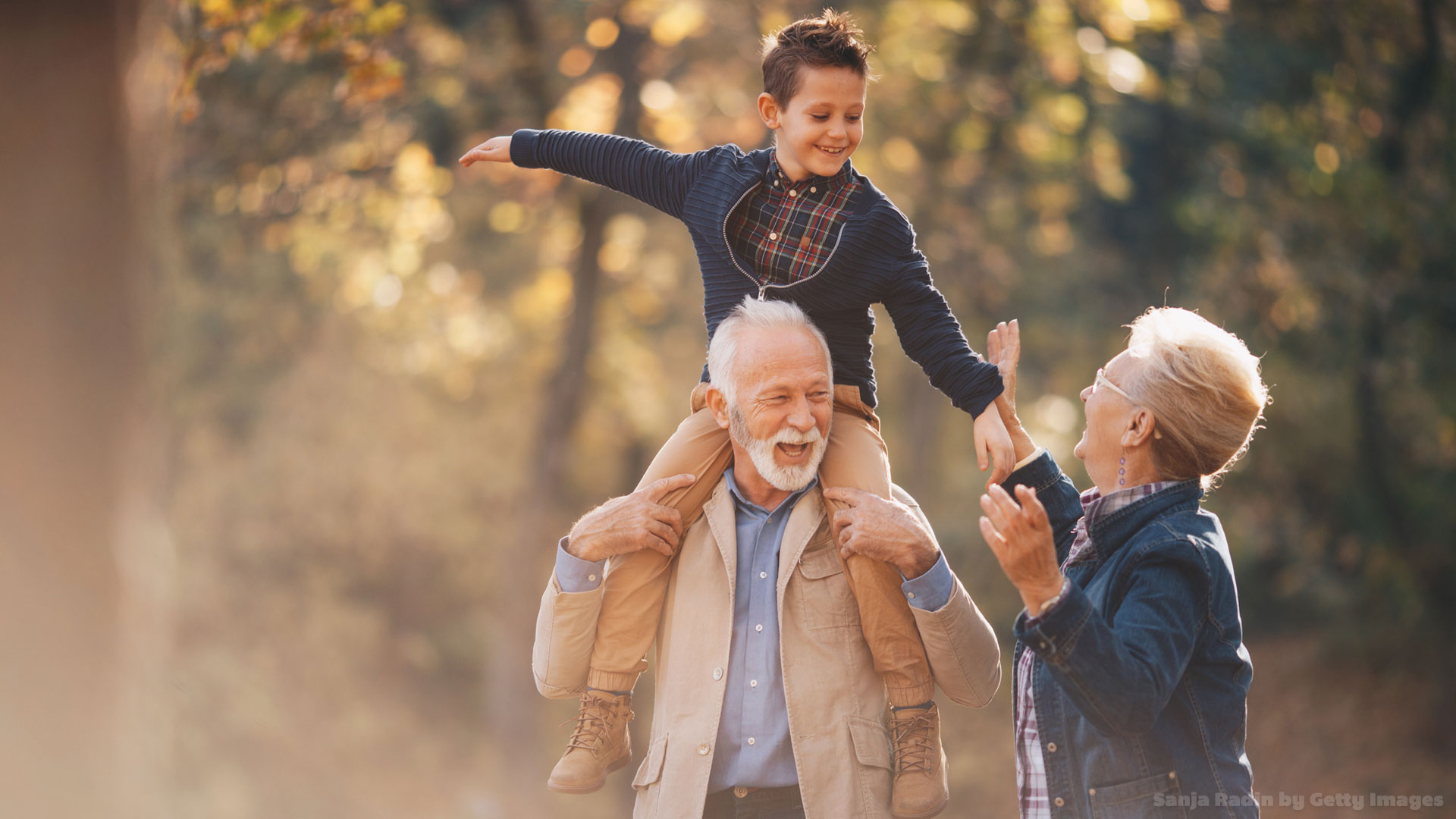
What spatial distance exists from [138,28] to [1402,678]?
12173 mm

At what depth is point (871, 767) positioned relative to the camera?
3010mm

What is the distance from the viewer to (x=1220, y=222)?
1024 centimetres

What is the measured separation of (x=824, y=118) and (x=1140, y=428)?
111 cm

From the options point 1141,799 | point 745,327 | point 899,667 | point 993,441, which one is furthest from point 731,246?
point 1141,799

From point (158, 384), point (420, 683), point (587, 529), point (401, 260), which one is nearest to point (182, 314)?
point (401, 260)

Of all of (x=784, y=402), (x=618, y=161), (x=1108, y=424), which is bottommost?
(x=1108, y=424)

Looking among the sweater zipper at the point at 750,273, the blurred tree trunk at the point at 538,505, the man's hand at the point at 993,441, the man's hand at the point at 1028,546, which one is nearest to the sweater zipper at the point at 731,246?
the sweater zipper at the point at 750,273

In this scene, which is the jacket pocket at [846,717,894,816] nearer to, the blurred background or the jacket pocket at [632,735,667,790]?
the jacket pocket at [632,735,667,790]

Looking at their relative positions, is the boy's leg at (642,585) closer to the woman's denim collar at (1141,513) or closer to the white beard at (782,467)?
the white beard at (782,467)

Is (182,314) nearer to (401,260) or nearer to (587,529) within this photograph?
(401,260)

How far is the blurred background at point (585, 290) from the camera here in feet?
12.4

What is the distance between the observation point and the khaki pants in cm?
307

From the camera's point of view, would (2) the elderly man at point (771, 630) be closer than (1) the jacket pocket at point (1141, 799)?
No

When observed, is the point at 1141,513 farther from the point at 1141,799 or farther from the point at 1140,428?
the point at 1141,799
